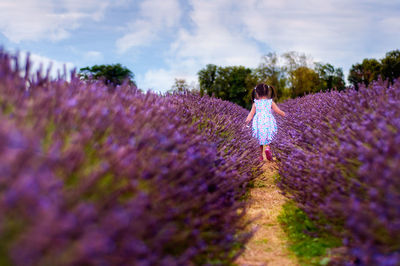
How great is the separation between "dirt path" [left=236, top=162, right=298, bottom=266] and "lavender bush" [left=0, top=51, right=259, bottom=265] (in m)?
0.59

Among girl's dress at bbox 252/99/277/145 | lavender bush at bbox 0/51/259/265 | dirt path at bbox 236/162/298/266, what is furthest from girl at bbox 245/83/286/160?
lavender bush at bbox 0/51/259/265

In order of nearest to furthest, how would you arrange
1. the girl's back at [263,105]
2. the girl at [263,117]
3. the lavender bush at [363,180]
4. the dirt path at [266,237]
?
1. the lavender bush at [363,180]
2. the dirt path at [266,237]
3. the girl at [263,117]
4. the girl's back at [263,105]

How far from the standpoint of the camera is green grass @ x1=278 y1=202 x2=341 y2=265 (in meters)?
3.27

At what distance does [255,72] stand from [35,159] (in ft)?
157

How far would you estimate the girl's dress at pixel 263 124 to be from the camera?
7.79 m

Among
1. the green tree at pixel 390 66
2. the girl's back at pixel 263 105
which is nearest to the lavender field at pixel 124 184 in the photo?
the girl's back at pixel 263 105

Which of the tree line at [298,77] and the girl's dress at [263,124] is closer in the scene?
the girl's dress at [263,124]

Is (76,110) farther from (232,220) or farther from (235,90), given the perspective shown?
(235,90)

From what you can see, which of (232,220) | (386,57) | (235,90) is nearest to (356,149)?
(232,220)

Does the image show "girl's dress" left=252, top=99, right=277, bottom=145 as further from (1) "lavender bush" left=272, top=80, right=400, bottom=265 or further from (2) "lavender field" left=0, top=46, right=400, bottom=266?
(2) "lavender field" left=0, top=46, right=400, bottom=266

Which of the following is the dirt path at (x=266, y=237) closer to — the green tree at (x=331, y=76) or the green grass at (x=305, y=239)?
the green grass at (x=305, y=239)

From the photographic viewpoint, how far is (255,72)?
48250 millimetres

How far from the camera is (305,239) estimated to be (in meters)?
3.77

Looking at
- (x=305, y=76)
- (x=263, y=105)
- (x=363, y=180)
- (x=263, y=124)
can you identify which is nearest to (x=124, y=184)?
(x=363, y=180)
